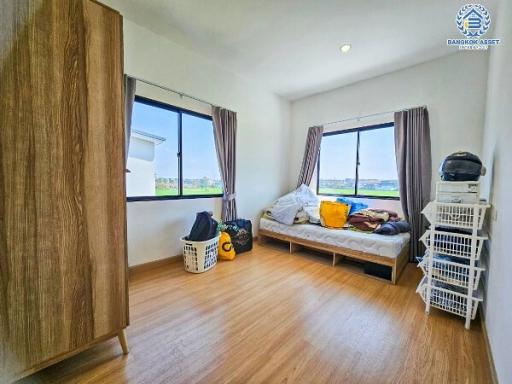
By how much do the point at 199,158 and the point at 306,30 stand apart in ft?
6.73

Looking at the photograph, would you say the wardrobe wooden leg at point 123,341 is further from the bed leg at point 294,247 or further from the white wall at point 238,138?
the bed leg at point 294,247

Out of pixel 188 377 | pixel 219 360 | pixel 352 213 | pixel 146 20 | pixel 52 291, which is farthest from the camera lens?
pixel 352 213

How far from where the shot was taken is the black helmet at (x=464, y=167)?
163 centimetres

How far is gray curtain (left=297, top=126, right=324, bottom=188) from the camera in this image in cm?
393

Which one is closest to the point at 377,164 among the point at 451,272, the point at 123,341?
the point at 451,272

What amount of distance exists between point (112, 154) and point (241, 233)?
2248 mm

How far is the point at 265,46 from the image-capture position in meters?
2.60

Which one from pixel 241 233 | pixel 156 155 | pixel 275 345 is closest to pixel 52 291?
pixel 275 345

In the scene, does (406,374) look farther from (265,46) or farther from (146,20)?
(146,20)

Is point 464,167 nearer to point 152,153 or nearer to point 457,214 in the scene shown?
point 457,214

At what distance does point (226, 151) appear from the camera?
3154 millimetres

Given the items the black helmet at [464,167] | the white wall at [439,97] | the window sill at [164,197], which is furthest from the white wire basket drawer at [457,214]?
the window sill at [164,197]

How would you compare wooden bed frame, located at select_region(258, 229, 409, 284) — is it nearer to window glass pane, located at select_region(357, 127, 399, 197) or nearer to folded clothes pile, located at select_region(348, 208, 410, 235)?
folded clothes pile, located at select_region(348, 208, 410, 235)

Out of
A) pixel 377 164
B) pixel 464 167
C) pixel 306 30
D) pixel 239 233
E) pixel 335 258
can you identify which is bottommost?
pixel 335 258
